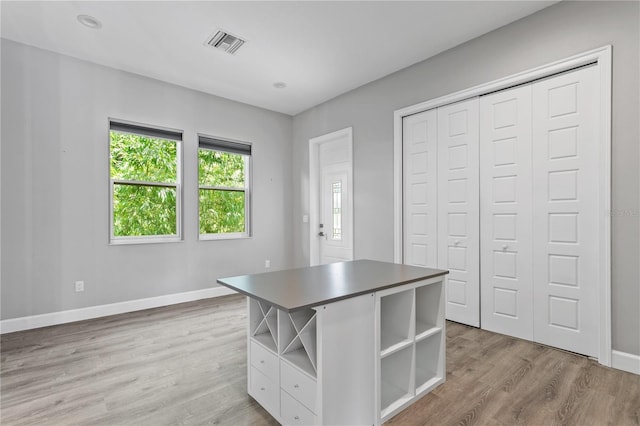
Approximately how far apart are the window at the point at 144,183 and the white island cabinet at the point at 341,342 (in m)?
2.78

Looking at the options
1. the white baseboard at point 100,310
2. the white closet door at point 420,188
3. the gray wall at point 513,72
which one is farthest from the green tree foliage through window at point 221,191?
the white closet door at point 420,188

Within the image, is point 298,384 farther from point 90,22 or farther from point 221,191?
point 221,191

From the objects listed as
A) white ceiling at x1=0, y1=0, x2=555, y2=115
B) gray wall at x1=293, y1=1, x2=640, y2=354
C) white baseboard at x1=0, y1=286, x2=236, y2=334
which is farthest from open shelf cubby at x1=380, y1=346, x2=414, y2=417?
white baseboard at x1=0, y1=286, x2=236, y2=334

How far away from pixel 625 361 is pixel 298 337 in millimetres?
2542

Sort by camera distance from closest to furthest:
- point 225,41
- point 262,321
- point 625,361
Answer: point 262,321 → point 625,361 → point 225,41

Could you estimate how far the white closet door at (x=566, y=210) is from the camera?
252 cm

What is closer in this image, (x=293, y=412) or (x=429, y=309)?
(x=293, y=412)

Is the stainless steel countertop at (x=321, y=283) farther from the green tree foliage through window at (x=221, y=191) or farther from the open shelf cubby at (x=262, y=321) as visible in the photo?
the green tree foliage through window at (x=221, y=191)

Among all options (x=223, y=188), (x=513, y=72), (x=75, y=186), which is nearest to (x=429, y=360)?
(x=513, y=72)

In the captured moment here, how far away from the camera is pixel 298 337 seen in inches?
66.0

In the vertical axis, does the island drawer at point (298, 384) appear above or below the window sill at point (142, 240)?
below

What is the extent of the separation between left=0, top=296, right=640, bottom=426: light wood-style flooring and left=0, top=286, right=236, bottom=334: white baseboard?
14cm

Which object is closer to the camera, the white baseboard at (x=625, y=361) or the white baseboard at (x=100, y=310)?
the white baseboard at (x=625, y=361)

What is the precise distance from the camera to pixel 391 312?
207 cm
